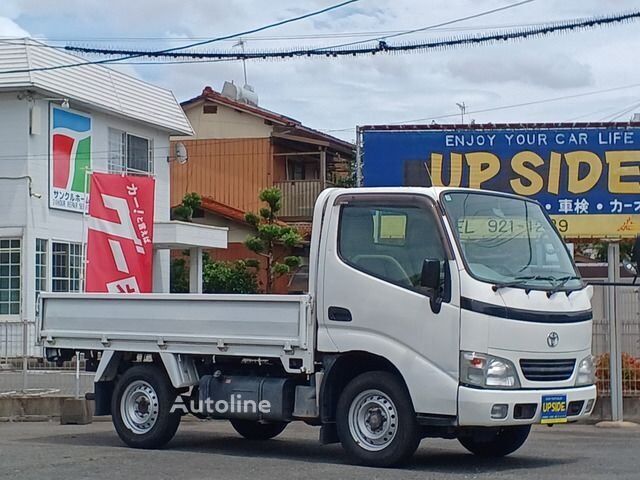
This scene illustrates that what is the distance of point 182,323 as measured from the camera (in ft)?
39.5

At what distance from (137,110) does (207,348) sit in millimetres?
18469

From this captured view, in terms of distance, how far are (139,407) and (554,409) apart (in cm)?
470

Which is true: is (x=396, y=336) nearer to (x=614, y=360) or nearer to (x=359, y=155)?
(x=614, y=360)

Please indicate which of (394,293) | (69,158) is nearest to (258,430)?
(394,293)

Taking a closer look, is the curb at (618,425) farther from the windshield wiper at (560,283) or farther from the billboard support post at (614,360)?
the windshield wiper at (560,283)

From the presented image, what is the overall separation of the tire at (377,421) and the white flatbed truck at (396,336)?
0.5 inches

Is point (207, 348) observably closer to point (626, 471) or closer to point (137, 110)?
point (626, 471)

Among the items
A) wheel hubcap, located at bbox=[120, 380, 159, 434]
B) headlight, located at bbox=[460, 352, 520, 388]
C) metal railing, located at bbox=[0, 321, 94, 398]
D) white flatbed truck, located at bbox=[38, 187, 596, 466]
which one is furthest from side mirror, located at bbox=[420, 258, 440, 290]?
metal railing, located at bbox=[0, 321, 94, 398]

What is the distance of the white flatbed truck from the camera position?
33.9 ft

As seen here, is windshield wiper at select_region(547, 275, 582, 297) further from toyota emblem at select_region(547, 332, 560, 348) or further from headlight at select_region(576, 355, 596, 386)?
headlight at select_region(576, 355, 596, 386)

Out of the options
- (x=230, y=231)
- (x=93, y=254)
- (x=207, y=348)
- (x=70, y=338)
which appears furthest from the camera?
(x=230, y=231)

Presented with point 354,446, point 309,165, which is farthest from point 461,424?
point 309,165

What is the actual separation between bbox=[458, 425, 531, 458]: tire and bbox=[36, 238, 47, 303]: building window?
15616 millimetres

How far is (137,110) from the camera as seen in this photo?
29.4 m
